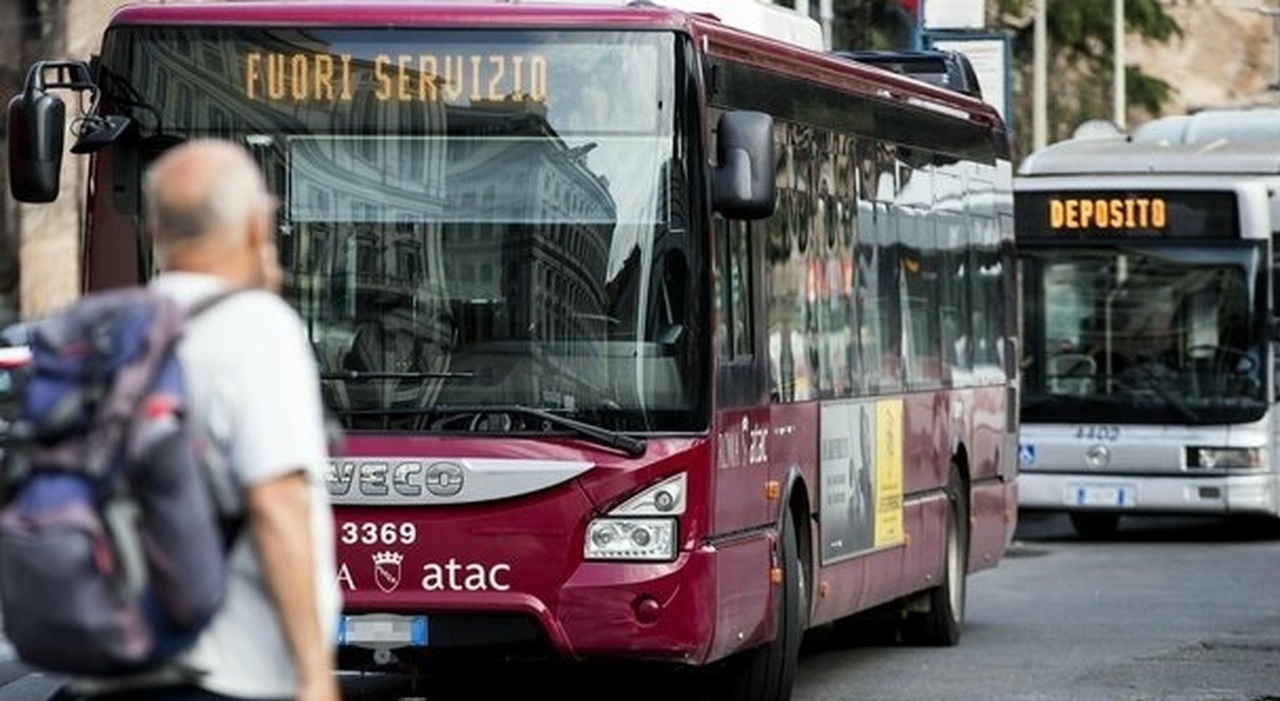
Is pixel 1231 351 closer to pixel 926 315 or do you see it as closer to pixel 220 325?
pixel 926 315

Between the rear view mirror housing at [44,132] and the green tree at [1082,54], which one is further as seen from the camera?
the green tree at [1082,54]

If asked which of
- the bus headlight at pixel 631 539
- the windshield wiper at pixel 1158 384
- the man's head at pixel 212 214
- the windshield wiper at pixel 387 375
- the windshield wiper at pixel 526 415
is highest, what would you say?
the man's head at pixel 212 214

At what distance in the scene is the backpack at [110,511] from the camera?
5.40 metres

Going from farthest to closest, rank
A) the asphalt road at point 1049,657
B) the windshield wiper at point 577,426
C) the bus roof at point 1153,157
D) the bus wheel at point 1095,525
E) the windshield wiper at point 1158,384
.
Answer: the bus wheel at point 1095,525 → the bus roof at point 1153,157 → the windshield wiper at point 1158,384 → the asphalt road at point 1049,657 → the windshield wiper at point 577,426

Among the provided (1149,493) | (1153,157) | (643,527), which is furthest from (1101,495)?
(643,527)

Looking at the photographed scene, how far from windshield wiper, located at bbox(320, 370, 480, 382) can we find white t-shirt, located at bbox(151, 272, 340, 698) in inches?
253

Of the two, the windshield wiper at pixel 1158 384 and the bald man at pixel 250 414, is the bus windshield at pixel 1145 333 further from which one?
the bald man at pixel 250 414

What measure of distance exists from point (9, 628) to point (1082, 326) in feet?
72.7

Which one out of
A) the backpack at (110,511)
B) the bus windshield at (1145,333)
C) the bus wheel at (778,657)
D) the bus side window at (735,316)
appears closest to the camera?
the backpack at (110,511)

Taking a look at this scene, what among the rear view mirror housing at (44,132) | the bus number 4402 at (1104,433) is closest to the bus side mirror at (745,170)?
the rear view mirror housing at (44,132)

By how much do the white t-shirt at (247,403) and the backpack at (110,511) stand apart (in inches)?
3.8

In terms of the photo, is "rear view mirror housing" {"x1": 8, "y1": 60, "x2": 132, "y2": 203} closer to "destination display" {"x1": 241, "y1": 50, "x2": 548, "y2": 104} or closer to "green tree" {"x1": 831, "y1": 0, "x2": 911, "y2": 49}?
"destination display" {"x1": 241, "y1": 50, "x2": 548, "y2": 104}

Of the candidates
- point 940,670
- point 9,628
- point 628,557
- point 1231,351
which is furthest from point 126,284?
point 1231,351

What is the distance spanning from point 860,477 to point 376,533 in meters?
3.41
